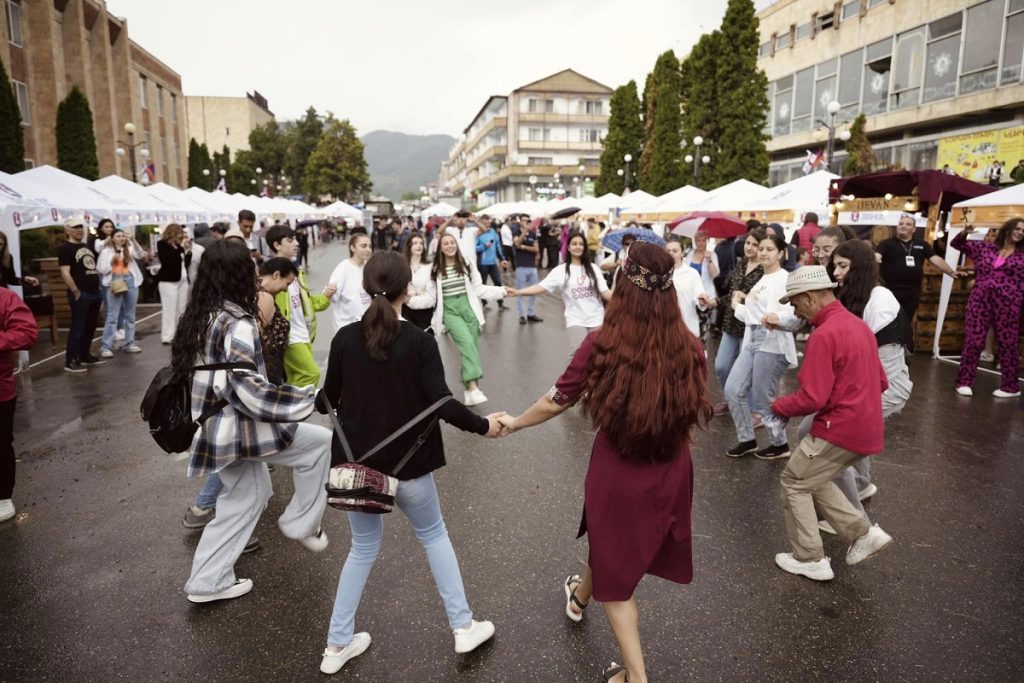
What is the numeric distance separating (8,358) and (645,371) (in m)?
4.16

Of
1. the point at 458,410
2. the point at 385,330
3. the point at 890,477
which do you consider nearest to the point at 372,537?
the point at 458,410

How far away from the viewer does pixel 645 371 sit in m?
2.43

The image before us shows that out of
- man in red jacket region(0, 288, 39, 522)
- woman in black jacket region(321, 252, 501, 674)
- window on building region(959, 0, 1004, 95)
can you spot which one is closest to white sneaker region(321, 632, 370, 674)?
woman in black jacket region(321, 252, 501, 674)

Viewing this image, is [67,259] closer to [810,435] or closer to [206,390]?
[206,390]

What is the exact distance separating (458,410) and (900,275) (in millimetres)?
7651

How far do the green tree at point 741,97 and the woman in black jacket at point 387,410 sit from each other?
81.9 ft

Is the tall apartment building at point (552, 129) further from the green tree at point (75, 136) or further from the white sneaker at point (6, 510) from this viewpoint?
the white sneaker at point (6, 510)

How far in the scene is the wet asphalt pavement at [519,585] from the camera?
2992 millimetres

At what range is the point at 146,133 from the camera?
42.9 metres

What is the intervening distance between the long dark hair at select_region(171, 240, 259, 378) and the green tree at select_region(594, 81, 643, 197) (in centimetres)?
3681

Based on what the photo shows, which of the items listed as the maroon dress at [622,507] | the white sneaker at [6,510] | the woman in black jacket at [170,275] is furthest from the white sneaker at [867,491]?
the woman in black jacket at [170,275]

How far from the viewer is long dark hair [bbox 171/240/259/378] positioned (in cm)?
313

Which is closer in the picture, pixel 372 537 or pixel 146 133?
pixel 372 537

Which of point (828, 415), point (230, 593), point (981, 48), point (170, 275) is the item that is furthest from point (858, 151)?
point (230, 593)
